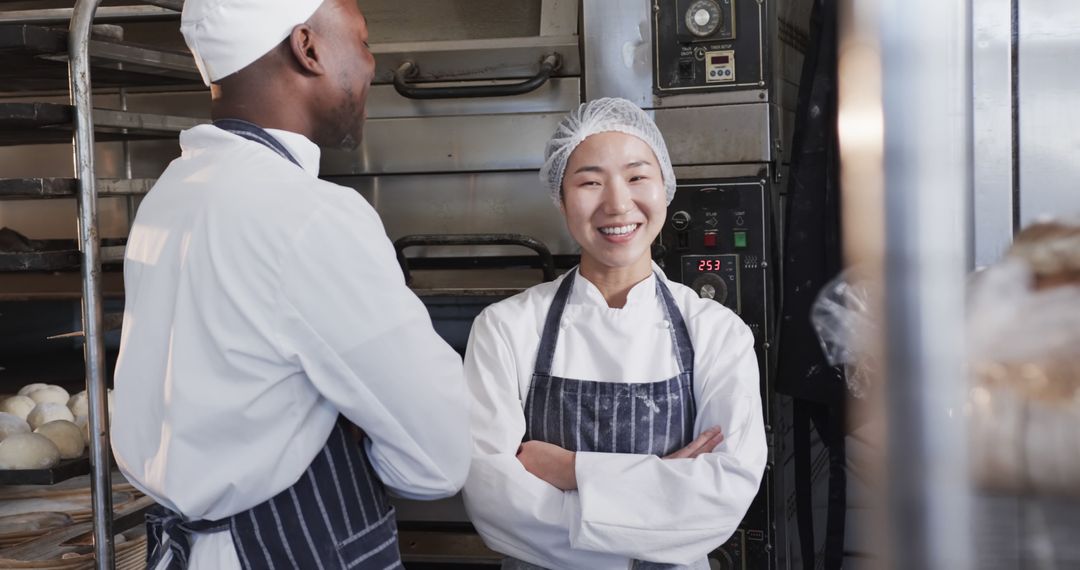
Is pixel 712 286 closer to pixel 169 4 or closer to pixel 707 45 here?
pixel 707 45

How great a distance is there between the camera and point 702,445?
1.67m

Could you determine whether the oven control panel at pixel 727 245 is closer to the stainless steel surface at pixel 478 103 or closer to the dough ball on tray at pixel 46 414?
the stainless steel surface at pixel 478 103

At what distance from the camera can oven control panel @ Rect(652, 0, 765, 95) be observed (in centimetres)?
232

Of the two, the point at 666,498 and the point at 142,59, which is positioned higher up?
the point at 142,59

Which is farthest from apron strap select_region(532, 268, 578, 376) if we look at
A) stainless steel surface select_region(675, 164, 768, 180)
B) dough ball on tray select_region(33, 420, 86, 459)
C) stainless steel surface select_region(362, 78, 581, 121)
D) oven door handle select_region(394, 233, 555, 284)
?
stainless steel surface select_region(362, 78, 581, 121)

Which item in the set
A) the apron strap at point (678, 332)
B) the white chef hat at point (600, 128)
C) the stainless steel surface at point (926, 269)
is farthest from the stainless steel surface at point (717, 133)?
the stainless steel surface at point (926, 269)

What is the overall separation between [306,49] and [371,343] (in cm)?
41

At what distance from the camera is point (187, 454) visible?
4.03 feet

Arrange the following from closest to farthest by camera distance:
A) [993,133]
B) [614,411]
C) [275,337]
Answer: [993,133], [275,337], [614,411]

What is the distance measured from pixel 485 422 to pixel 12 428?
1.00 m

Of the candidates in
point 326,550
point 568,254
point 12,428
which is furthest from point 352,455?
point 568,254

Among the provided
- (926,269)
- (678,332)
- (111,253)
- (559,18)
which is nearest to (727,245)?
(678,332)

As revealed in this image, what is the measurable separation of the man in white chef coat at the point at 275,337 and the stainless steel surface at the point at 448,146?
1.52 metres

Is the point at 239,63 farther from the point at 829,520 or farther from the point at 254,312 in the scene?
the point at 829,520
